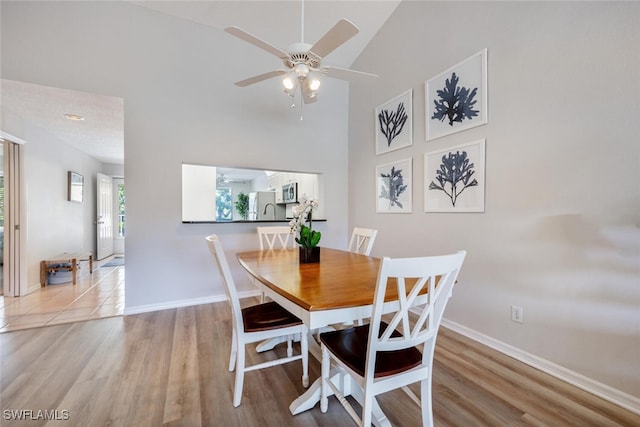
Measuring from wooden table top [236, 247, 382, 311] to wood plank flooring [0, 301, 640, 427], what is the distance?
729mm

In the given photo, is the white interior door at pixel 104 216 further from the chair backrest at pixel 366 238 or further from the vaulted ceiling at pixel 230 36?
the chair backrest at pixel 366 238

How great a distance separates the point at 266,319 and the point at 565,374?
6.53 feet

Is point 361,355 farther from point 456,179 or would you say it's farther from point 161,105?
point 161,105

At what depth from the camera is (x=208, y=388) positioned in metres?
1.62

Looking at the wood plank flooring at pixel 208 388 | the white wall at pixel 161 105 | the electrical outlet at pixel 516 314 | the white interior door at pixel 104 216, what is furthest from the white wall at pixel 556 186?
the white interior door at pixel 104 216

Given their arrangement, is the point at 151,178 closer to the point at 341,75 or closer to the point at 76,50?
the point at 76,50

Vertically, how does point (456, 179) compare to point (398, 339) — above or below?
above

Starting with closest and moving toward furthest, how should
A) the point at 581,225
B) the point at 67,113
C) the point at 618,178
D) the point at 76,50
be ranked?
the point at 618,178
the point at 581,225
the point at 76,50
the point at 67,113

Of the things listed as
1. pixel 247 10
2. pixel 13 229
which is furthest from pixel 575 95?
pixel 13 229

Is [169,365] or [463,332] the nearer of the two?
[169,365]

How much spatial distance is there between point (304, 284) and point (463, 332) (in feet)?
6.16

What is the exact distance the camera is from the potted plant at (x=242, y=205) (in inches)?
200

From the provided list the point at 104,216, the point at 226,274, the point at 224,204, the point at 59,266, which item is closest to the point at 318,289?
the point at 226,274

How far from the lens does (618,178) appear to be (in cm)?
150
